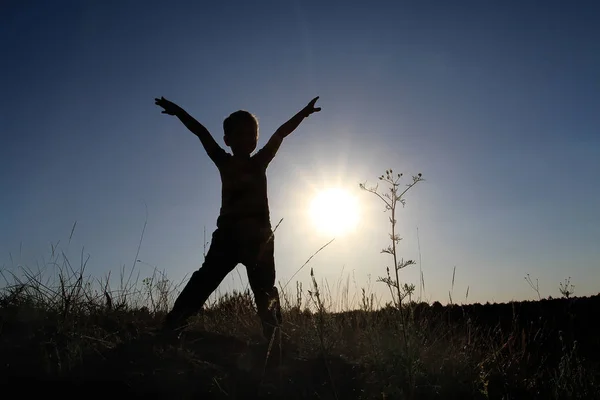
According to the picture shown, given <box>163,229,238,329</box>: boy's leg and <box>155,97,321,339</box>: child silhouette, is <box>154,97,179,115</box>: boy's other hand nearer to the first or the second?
<box>155,97,321,339</box>: child silhouette

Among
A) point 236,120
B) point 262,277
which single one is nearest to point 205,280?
point 262,277

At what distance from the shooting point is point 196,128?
14.0 feet

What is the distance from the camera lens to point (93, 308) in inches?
171

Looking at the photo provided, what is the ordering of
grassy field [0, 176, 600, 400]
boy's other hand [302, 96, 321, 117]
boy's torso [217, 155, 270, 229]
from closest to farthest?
grassy field [0, 176, 600, 400], boy's torso [217, 155, 270, 229], boy's other hand [302, 96, 321, 117]

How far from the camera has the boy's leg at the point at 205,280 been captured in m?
3.76

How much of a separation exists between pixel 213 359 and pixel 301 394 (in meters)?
0.82

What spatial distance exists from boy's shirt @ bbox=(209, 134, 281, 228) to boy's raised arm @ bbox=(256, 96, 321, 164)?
15 millimetres

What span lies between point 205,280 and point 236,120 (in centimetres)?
145

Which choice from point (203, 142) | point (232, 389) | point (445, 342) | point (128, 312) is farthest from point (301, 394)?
point (128, 312)

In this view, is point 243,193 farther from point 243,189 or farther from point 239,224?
point 239,224

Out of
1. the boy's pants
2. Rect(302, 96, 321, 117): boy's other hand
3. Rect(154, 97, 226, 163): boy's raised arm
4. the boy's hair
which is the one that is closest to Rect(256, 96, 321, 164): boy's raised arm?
Rect(302, 96, 321, 117): boy's other hand

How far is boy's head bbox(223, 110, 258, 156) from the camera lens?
Result: 421cm

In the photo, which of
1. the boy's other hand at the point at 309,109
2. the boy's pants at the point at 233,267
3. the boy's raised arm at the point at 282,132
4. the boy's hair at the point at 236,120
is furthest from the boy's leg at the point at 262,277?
the boy's other hand at the point at 309,109

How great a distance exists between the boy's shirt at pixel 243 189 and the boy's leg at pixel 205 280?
0.66 ft
